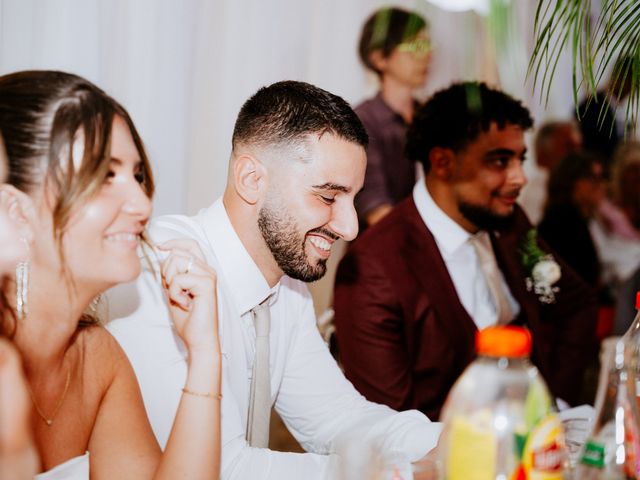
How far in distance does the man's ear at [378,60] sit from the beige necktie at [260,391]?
1909mm

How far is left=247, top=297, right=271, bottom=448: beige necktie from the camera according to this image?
153cm

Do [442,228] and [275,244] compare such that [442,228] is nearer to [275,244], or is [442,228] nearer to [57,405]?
A: [275,244]

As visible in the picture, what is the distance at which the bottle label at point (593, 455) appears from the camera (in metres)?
0.94

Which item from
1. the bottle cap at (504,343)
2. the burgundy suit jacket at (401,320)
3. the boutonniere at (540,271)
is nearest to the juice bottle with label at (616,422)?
the bottle cap at (504,343)

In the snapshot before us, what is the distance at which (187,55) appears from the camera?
7.80 feet

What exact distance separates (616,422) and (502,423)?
9.9 inches

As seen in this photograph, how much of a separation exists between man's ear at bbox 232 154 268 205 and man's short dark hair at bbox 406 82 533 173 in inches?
40.3

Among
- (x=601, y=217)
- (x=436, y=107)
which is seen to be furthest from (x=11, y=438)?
(x=601, y=217)

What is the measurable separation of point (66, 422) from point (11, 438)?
2.34 ft

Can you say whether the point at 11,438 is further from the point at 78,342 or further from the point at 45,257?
the point at 78,342

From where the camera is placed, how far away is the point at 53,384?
1262 mm

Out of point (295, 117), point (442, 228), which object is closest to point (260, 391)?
point (295, 117)

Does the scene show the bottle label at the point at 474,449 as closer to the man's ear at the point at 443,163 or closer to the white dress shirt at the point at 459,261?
the white dress shirt at the point at 459,261

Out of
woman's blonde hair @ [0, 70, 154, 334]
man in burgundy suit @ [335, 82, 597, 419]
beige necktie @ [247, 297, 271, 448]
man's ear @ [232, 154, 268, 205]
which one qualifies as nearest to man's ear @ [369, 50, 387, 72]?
man in burgundy suit @ [335, 82, 597, 419]
